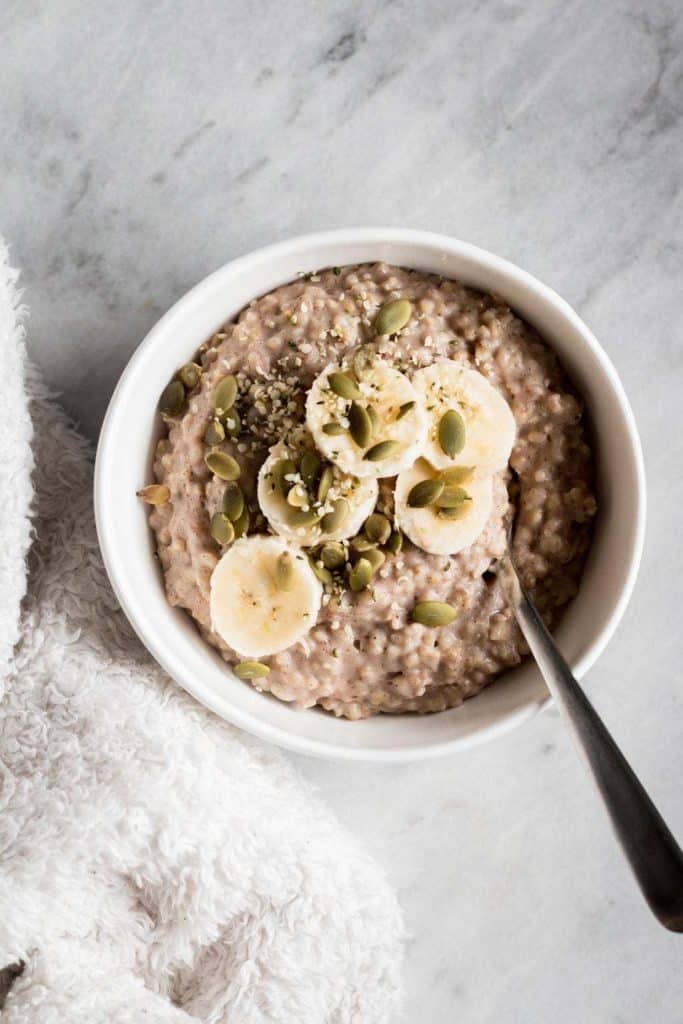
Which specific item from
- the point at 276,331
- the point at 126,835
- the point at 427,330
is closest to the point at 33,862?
the point at 126,835

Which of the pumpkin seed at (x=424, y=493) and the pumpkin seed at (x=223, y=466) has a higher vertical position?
the pumpkin seed at (x=424, y=493)

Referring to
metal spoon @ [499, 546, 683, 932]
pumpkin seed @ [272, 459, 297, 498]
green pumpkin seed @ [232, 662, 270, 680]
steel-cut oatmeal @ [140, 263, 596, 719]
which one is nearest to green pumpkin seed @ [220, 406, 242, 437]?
steel-cut oatmeal @ [140, 263, 596, 719]

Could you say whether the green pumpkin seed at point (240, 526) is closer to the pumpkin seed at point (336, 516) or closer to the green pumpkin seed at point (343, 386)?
the pumpkin seed at point (336, 516)

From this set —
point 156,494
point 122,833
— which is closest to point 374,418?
point 156,494

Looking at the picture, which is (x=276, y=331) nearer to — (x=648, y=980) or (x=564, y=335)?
(x=564, y=335)

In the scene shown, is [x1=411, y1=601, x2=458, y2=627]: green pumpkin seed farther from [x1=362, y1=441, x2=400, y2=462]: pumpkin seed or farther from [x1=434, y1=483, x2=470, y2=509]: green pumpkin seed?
[x1=362, y1=441, x2=400, y2=462]: pumpkin seed

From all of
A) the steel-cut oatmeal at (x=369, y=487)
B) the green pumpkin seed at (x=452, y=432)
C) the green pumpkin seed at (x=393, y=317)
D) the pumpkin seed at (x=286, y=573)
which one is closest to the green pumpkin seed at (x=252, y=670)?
the steel-cut oatmeal at (x=369, y=487)
